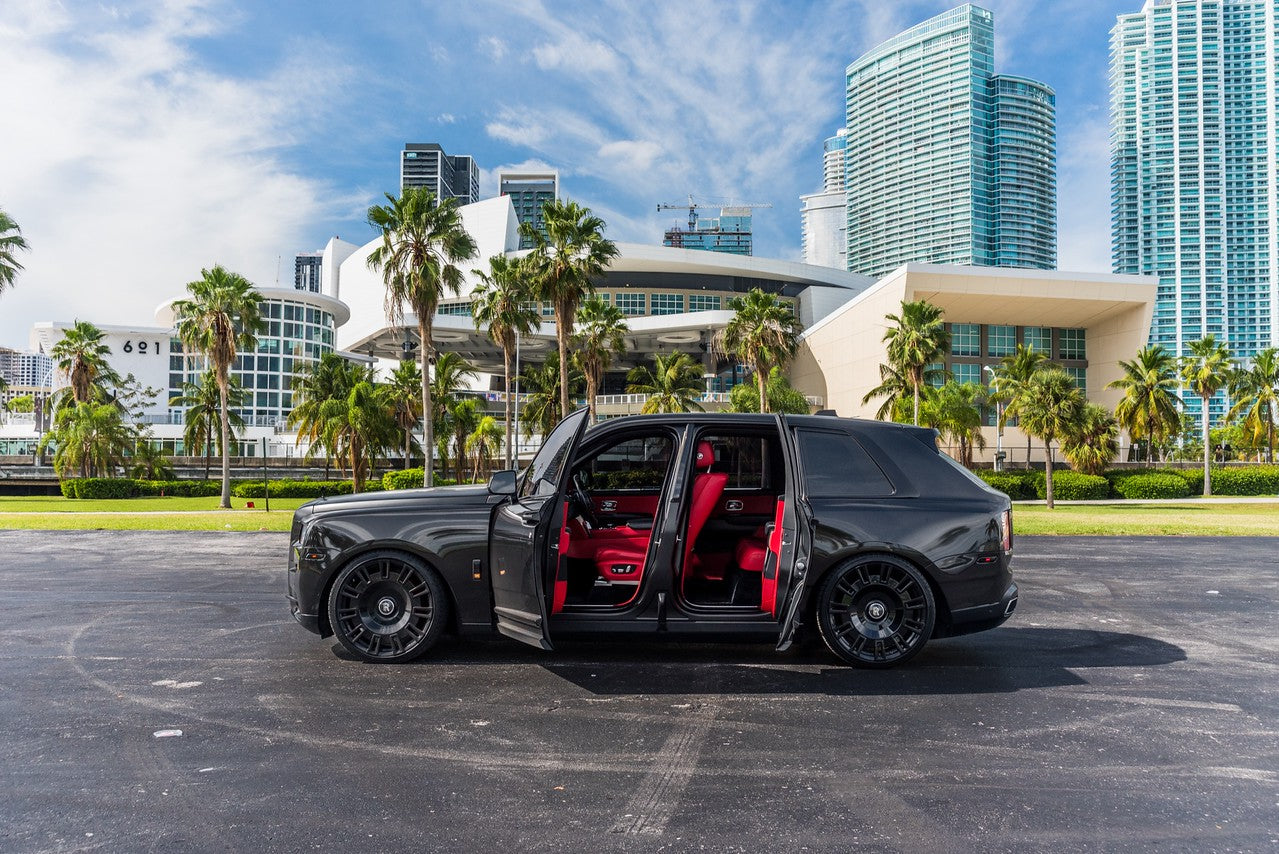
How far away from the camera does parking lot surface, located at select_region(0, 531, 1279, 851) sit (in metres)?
3.04

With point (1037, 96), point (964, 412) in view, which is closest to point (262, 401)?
point (964, 412)

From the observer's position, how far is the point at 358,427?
35188 mm

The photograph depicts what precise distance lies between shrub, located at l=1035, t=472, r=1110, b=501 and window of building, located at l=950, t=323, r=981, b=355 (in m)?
19.5

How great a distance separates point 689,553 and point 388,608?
2192 millimetres

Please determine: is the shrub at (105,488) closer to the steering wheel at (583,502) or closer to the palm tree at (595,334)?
the palm tree at (595,334)

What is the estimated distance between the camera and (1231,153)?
566ft

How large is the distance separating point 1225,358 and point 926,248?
146 m

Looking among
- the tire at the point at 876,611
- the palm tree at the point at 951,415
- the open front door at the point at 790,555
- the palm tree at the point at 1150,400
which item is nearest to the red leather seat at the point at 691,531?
the open front door at the point at 790,555

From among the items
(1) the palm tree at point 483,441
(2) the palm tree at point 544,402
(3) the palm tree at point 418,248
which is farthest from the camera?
(2) the palm tree at point 544,402

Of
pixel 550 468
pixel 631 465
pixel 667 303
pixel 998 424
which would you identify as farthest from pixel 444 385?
pixel 550 468

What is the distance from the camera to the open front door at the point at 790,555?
5035mm

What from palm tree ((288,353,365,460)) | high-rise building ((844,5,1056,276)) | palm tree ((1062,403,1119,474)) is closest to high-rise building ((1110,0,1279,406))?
A: high-rise building ((844,5,1056,276))

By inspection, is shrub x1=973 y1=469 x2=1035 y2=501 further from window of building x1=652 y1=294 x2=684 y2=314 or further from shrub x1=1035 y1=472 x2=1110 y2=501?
window of building x1=652 y1=294 x2=684 y2=314

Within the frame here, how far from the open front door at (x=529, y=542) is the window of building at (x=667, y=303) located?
266 ft
